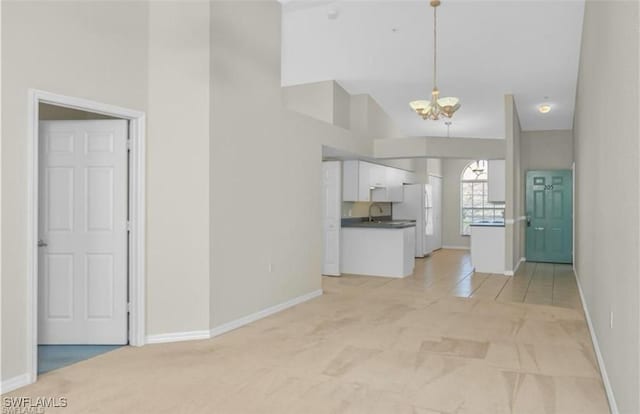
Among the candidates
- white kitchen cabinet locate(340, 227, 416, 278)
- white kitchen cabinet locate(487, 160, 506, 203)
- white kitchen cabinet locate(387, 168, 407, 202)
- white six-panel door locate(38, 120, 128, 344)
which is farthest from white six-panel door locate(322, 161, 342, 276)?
white six-panel door locate(38, 120, 128, 344)

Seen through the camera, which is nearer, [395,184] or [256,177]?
[256,177]

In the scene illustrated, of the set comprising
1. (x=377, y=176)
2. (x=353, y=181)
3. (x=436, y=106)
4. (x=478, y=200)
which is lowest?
(x=478, y=200)

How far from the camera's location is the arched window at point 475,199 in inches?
530

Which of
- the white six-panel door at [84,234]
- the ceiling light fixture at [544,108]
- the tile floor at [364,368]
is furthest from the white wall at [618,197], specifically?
the ceiling light fixture at [544,108]

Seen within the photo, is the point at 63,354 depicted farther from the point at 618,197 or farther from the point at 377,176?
the point at 377,176

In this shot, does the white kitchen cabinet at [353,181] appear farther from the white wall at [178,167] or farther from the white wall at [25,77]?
the white wall at [25,77]

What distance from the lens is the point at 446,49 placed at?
6914mm

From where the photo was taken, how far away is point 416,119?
10.8 m

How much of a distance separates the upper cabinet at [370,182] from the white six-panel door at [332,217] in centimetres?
29

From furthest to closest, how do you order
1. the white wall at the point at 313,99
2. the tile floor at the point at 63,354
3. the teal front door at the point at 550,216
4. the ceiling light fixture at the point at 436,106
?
the teal front door at the point at 550,216
the white wall at the point at 313,99
the ceiling light fixture at the point at 436,106
the tile floor at the point at 63,354

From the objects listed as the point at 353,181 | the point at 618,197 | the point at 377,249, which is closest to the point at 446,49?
the point at 353,181

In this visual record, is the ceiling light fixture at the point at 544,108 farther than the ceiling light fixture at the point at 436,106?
Yes

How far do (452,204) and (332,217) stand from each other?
6627 mm

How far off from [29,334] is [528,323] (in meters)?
4.52
